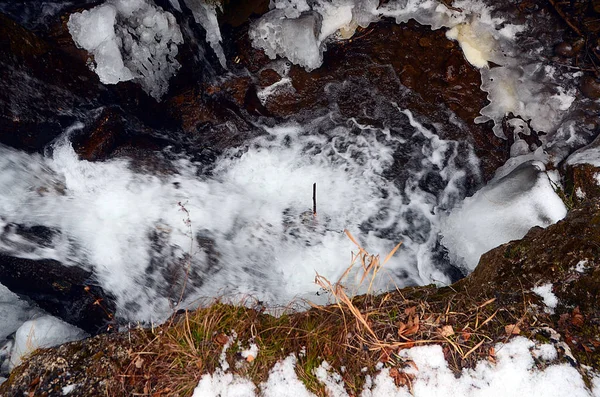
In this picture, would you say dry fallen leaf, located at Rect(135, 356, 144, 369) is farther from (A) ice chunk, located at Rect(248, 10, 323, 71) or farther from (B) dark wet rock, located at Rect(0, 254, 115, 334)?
(A) ice chunk, located at Rect(248, 10, 323, 71)

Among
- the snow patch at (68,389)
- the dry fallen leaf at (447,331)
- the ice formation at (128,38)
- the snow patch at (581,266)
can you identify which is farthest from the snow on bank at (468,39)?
the snow patch at (68,389)

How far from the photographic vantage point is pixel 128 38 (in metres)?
3.39

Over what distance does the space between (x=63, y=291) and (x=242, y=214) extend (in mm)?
1986

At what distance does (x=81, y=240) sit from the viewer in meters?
3.64

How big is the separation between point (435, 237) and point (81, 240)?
3668 mm

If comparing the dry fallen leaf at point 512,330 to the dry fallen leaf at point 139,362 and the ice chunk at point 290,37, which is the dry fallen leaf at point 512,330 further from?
the ice chunk at point 290,37

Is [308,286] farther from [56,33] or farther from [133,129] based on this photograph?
[56,33]

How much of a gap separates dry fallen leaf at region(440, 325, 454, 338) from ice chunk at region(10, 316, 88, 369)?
3.24 meters

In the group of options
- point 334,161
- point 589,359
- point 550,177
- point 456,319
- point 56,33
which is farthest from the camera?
point 334,161

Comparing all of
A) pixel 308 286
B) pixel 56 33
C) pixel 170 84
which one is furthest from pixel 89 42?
pixel 308 286

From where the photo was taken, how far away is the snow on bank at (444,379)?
1.98 meters

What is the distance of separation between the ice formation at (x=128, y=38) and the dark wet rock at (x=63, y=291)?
6.39 feet

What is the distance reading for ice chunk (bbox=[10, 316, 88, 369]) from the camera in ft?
10.6

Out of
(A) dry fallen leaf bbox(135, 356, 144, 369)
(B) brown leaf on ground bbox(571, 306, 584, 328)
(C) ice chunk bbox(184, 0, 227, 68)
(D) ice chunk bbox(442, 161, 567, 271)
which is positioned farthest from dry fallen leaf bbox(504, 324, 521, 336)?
(C) ice chunk bbox(184, 0, 227, 68)
